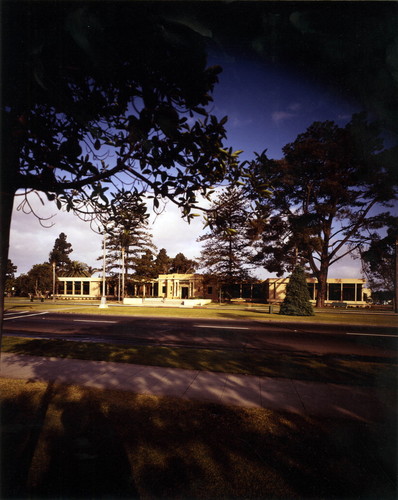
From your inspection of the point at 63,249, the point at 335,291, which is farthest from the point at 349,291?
the point at 63,249

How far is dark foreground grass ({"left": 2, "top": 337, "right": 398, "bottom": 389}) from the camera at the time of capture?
19.2ft

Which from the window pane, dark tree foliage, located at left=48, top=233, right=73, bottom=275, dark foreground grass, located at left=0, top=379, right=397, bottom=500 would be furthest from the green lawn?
dark tree foliage, located at left=48, top=233, right=73, bottom=275

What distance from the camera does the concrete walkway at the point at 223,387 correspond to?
4.21 m

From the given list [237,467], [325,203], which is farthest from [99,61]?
[325,203]

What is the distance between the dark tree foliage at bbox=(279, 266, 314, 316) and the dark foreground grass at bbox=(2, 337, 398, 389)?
12179 millimetres

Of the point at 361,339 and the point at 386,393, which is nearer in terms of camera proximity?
the point at 386,393

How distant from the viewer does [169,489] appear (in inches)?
93.2

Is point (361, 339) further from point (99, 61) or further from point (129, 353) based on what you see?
point (99, 61)

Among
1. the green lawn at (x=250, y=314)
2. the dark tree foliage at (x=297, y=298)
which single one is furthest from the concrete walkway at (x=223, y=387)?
the dark tree foliage at (x=297, y=298)

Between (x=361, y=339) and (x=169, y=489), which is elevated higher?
(x=169, y=489)

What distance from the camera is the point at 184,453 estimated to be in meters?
2.89

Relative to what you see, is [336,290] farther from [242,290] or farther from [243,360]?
[243,360]

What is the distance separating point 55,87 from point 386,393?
7.13 m

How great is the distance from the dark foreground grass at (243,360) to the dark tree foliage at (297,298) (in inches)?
479
